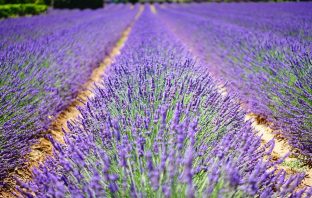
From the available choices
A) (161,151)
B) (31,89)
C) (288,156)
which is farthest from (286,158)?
(31,89)

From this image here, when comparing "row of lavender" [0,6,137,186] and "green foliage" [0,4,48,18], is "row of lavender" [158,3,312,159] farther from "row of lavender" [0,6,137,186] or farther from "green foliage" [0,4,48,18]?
"green foliage" [0,4,48,18]

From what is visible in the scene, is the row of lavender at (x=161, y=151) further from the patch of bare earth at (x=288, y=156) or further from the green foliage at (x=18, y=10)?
the green foliage at (x=18, y=10)

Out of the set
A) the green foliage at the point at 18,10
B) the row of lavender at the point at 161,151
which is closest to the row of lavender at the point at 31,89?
the row of lavender at the point at 161,151

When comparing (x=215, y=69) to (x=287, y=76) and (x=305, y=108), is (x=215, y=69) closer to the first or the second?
(x=287, y=76)

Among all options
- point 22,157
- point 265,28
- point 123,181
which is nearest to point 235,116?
point 123,181

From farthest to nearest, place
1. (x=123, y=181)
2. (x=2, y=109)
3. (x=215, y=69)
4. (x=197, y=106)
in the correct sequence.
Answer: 1. (x=215, y=69)
2. (x=2, y=109)
3. (x=197, y=106)
4. (x=123, y=181)

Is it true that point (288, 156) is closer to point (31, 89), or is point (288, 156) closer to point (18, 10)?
point (31, 89)

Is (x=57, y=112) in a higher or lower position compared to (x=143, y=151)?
lower
